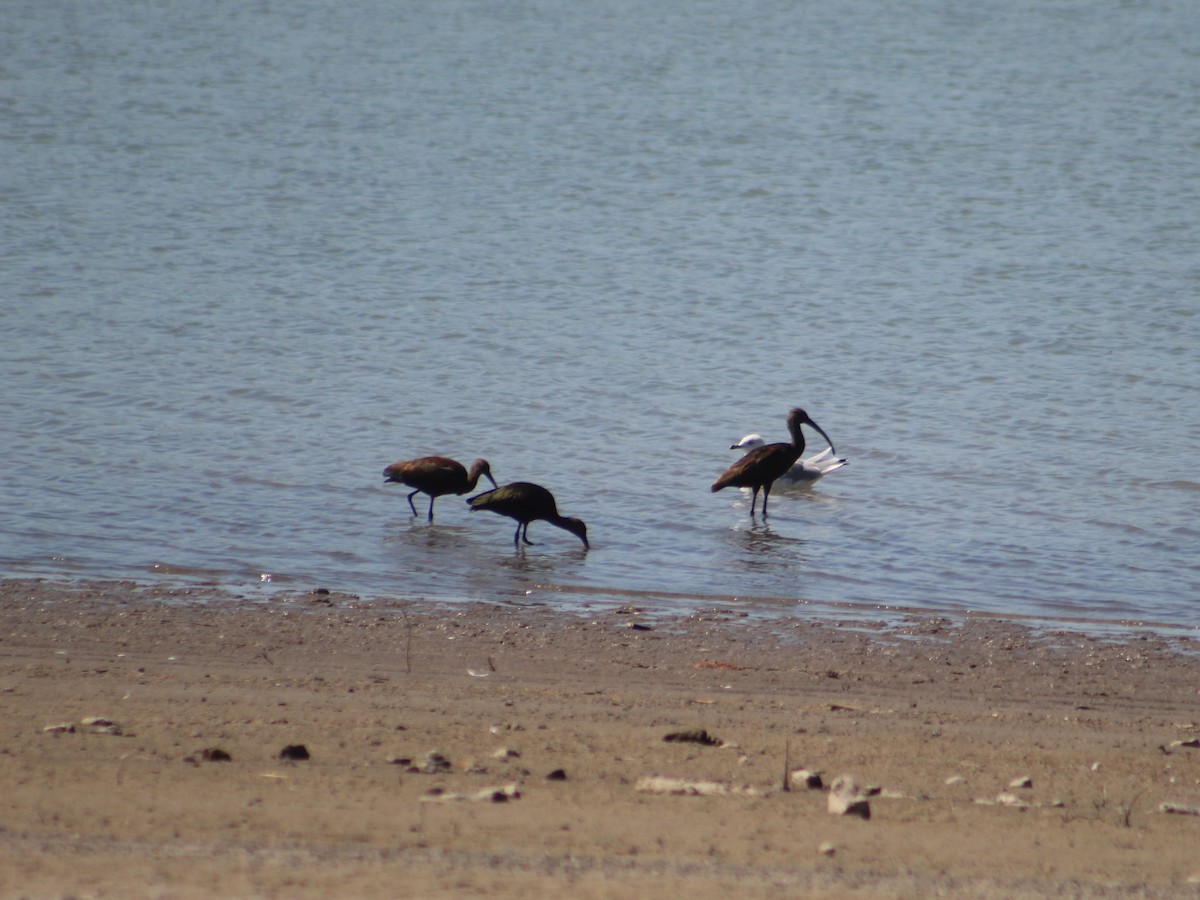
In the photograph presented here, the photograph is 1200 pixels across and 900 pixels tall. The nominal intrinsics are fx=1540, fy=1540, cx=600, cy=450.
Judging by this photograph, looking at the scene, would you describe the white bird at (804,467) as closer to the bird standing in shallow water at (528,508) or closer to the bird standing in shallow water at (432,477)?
the bird standing in shallow water at (432,477)

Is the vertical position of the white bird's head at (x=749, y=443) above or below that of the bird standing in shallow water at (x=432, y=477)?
above

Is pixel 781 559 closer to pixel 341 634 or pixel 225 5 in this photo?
pixel 341 634

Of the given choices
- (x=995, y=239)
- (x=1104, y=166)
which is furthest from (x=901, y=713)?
(x=1104, y=166)

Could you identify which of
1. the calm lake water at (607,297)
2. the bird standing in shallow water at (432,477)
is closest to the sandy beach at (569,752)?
the calm lake water at (607,297)

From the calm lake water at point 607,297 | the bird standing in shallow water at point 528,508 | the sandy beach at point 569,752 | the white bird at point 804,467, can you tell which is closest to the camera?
the sandy beach at point 569,752

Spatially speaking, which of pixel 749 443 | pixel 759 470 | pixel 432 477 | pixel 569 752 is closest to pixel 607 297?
pixel 749 443

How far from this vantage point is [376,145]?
31.2m

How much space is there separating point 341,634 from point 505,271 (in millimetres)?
15008

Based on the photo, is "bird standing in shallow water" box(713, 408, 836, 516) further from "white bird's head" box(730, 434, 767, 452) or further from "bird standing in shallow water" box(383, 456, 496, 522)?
"bird standing in shallow water" box(383, 456, 496, 522)

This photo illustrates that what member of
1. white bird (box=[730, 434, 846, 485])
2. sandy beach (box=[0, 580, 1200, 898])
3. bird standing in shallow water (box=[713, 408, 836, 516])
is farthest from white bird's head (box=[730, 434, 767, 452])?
sandy beach (box=[0, 580, 1200, 898])

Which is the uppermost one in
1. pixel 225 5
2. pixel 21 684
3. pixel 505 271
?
pixel 225 5

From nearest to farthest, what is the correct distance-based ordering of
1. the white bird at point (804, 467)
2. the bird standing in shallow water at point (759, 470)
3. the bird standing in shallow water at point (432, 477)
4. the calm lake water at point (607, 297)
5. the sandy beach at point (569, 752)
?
1. the sandy beach at point (569, 752)
2. the calm lake water at point (607, 297)
3. the bird standing in shallow water at point (432, 477)
4. the bird standing in shallow water at point (759, 470)
5. the white bird at point (804, 467)

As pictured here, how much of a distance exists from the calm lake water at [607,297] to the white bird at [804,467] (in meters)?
0.22

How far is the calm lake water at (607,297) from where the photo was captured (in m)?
9.98
